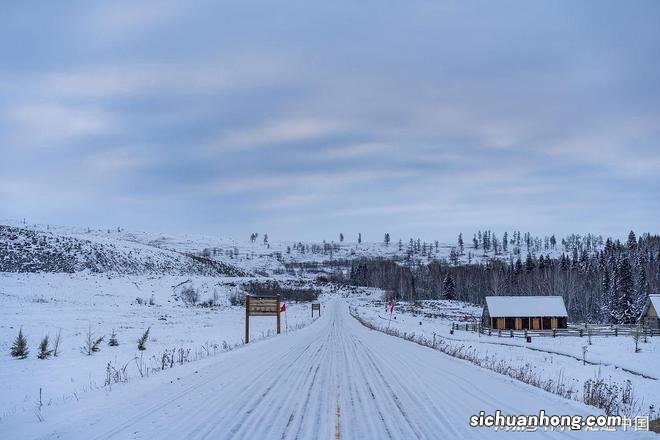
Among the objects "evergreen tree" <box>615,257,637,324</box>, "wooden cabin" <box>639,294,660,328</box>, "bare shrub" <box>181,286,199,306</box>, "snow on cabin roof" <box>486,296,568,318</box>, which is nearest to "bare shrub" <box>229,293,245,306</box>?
"bare shrub" <box>181,286,199,306</box>

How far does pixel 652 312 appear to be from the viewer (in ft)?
197

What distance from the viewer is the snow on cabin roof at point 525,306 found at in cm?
6200

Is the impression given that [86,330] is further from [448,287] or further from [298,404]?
[448,287]

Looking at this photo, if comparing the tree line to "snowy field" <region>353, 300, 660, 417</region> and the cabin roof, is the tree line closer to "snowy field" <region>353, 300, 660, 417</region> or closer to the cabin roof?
the cabin roof

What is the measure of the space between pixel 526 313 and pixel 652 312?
579 inches

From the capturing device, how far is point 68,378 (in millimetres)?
16531

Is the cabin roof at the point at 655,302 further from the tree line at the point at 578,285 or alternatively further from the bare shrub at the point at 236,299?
the bare shrub at the point at 236,299

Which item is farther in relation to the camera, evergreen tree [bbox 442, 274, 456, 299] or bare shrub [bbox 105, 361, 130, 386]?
evergreen tree [bbox 442, 274, 456, 299]

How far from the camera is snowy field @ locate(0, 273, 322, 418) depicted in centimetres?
1568

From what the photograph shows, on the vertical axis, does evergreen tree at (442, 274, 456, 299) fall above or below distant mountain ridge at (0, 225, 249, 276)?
below

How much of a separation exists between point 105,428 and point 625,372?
27.3 meters

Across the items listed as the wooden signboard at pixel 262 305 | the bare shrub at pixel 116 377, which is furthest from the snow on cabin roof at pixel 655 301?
the bare shrub at pixel 116 377

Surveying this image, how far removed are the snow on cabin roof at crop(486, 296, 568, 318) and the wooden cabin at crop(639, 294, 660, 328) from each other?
9.07 m

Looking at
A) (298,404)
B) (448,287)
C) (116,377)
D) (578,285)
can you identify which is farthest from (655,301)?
(448,287)
